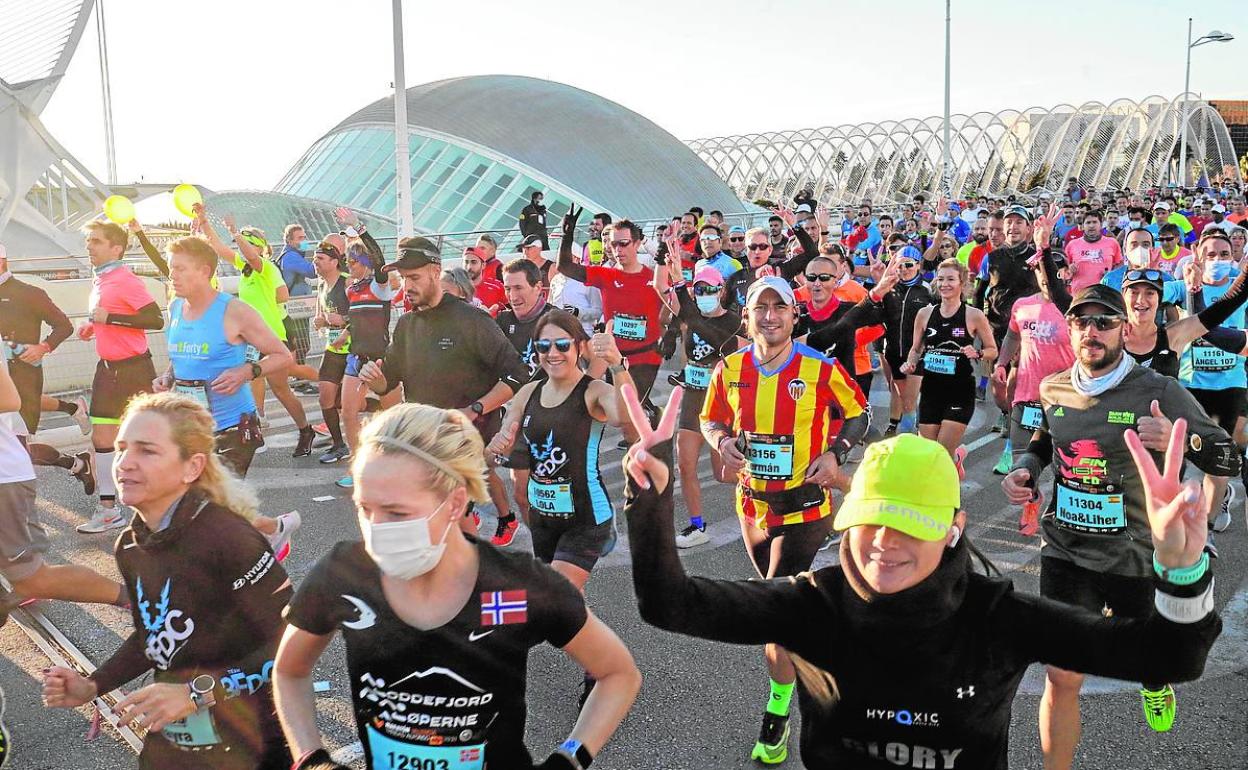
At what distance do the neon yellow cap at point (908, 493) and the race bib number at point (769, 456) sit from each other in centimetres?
215

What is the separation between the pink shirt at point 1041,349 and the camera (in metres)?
6.58

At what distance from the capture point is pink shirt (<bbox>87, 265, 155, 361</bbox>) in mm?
6547

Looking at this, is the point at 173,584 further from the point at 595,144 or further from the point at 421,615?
the point at 595,144

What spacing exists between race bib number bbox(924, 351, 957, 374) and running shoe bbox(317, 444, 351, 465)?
206 inches

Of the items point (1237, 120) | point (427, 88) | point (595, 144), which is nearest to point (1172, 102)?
point (1237, 120)

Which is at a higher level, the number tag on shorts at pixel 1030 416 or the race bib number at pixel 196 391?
the race bib number at pixel 196 391

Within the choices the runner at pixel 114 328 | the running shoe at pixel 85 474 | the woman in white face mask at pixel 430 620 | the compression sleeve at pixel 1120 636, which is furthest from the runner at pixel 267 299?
the compression sleeve at pixel 1120 636

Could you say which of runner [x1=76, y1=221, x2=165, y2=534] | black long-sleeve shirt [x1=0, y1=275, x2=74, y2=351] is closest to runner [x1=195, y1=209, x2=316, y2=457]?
runner [x1=76, y1=221, x2=165, y2=534]

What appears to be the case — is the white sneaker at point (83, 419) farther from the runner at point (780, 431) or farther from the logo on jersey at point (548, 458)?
the runner at point (780, 431)

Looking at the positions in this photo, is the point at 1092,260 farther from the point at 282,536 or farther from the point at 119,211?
the point at 282,536

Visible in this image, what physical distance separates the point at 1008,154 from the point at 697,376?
82.3m

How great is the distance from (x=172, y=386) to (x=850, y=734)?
549 centimetres

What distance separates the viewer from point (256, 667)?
2.68m

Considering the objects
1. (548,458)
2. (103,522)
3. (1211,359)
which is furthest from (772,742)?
(103,522)
